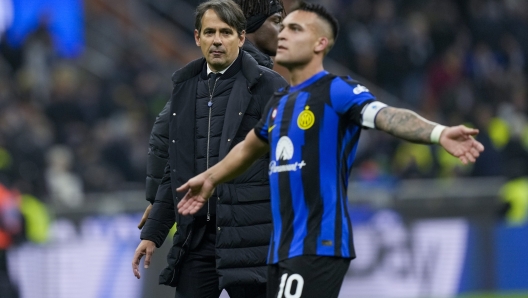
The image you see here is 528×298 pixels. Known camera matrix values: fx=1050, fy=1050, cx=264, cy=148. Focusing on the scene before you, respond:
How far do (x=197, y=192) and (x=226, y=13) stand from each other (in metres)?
1.27

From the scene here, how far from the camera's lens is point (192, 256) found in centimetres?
576

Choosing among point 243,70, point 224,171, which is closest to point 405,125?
point 224,171

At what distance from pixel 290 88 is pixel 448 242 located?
289 inches

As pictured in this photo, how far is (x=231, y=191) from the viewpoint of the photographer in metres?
5.62

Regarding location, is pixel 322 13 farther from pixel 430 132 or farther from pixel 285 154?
pixel 430 132

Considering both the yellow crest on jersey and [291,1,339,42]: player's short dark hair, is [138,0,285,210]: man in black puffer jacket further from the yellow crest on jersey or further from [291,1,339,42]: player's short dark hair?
the yellow crest on jersey

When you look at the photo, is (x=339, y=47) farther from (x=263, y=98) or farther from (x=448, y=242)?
(x=263, y=98)

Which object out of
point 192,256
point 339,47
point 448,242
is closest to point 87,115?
point 339,47

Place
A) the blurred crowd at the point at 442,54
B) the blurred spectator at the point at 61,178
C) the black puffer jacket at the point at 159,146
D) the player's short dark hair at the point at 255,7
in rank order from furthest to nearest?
1. the blurred crowd at the point at 442,54
2. the blurred spectator at the point at 61,178
3. the player's short dark hair at the point at 255,7
4. the black puffer jacket at the point at 159,146

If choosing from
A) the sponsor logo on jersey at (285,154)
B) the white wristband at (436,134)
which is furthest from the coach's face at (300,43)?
the white wristband at (436,134)

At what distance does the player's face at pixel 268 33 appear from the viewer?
645cm

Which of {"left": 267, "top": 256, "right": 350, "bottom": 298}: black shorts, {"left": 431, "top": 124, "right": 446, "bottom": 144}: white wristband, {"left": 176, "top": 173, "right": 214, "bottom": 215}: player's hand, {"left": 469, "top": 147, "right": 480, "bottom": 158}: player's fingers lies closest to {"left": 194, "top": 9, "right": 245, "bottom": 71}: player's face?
{"left": 176, "top": 173, "right": 214, "bottom": 215}: player's hand

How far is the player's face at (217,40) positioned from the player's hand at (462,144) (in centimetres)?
190

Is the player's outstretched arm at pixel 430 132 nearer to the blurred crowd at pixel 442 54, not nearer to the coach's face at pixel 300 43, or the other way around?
the coach's face at pixel 300 43
